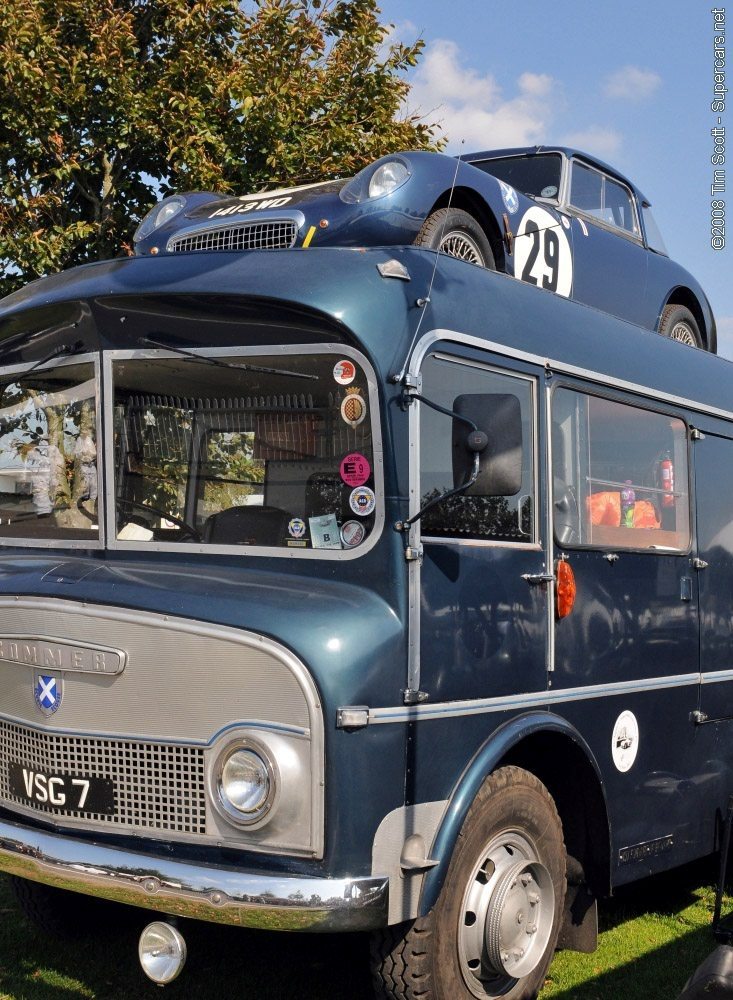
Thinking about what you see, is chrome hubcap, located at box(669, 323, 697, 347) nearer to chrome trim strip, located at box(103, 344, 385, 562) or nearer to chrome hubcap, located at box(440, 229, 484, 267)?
chrome hubcap, located at box(440, 229, 484, 267)

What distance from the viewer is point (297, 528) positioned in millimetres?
4180

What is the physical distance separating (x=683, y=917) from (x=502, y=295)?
336 centimetres

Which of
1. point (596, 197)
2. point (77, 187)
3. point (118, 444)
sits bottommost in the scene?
point (118, 444)

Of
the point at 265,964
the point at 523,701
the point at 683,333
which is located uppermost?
the point at 683,333

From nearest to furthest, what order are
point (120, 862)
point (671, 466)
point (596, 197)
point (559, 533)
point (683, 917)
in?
point (120, 862)
point (559, 533)
point (671, 466)
point (683, 917)
point (596, 197)

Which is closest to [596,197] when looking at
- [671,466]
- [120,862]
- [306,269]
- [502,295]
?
[671,466]

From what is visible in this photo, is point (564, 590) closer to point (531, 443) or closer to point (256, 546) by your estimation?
point (531, 443)

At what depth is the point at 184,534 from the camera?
171 inches

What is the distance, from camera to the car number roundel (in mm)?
6086

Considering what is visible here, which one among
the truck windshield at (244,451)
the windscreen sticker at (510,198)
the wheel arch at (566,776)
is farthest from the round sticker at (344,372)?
the windscreen sticker at (510,198)

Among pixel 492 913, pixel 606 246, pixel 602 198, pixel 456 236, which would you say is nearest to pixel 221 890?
pixel 492 913

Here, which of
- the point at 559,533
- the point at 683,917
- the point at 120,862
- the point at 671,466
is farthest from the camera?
the point at 683,917

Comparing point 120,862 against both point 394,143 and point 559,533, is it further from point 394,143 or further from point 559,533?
point 394,143

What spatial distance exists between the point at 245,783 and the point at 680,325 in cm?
489
